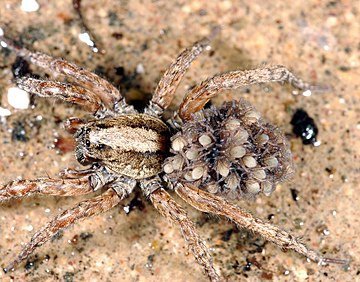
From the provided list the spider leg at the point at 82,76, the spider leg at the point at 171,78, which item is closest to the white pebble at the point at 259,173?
the spider leg at the point at 171,78

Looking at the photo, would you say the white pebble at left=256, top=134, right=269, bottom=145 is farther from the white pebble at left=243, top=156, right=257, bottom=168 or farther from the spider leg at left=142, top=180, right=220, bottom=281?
the spider leg at left=142, top=180, right=220, bottom=281

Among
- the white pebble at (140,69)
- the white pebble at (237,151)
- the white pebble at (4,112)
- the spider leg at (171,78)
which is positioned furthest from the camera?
the white pebble at (140,69)

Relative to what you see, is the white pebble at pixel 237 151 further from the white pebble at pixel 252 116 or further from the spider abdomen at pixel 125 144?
the spider abdomen at pixel 125 144

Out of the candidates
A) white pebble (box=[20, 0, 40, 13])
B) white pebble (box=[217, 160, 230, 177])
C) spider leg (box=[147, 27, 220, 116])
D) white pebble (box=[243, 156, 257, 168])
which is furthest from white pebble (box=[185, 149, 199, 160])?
white pebble (box=[20, 0, 40, 13])

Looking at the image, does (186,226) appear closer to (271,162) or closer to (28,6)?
(271,162)

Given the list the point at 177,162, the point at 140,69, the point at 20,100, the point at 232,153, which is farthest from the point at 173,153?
the point at 20,100

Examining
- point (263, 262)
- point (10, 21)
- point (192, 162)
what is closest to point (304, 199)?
point (263, 262)

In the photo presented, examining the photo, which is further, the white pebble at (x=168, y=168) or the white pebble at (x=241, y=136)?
the white pebble at (x=168, y=168)
